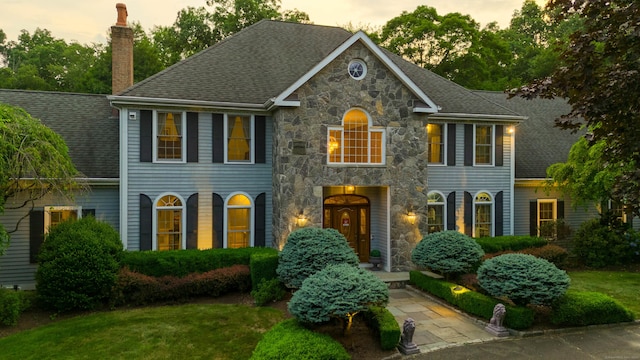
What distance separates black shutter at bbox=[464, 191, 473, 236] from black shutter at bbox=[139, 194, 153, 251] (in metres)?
12.8

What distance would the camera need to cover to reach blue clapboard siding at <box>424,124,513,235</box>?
17109 mm

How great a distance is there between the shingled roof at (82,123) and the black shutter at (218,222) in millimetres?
3714

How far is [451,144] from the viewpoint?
56.3 ft

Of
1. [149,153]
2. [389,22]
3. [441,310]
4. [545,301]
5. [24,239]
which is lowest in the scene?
[441,310]

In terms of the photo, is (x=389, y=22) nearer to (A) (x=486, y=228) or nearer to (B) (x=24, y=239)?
(A) (x=486, y=228)

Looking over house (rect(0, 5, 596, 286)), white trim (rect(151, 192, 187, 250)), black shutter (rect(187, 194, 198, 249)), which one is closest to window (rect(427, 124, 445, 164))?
house (rect(0, 5, 596, 286))

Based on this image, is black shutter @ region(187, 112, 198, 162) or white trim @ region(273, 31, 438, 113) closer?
→ white trim @ region(273, 31, 438, 113)

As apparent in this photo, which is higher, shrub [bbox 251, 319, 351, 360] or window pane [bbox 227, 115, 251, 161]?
window pane [bbox 227, 115, 251, 161]

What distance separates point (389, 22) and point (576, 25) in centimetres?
2036

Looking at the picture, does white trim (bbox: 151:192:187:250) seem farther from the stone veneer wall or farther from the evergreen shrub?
the evergreen shrub

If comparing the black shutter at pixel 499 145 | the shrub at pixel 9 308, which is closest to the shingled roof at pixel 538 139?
the black shutter at pixel 499 145

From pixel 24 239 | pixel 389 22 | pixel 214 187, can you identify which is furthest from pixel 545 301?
pixel 389 22

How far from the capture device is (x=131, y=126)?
1377 centimetres

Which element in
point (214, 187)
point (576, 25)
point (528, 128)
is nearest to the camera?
point (214, 187)
